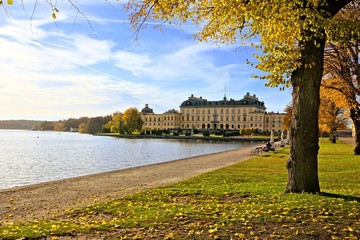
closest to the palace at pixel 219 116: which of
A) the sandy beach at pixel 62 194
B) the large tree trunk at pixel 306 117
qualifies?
the sandy beach at pixel 62 194

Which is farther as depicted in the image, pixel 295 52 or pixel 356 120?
pixel 356 120

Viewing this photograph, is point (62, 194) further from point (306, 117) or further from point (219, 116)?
point (219, 116)

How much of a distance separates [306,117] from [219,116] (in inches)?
5288

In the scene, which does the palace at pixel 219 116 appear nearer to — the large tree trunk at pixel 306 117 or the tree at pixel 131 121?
the tree at pixel 131 121

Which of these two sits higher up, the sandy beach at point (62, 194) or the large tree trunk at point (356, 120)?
the large tree trunk at point (356, 120)

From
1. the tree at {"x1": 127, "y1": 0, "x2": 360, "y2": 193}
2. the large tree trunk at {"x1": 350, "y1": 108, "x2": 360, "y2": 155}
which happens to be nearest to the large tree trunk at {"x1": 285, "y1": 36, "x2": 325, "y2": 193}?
the tree at {"x1": 127, "y1": 0, "x2": 360, "y2": 193}

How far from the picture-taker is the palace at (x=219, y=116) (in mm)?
134750

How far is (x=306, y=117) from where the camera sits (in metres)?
8.57

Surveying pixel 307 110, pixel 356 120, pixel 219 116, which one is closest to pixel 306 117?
pixel 307 110

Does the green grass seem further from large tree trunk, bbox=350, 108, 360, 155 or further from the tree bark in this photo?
large tree trunk, bbox=350, 108, 360, 155

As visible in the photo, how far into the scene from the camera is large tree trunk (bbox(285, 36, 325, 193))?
8.53 meters

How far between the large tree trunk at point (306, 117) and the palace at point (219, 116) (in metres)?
122

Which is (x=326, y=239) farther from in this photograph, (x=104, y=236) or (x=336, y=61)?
(x=336, y=61)

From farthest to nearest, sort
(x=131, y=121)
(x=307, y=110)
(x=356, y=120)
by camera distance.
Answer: (x=131, y=121) → (x=356, y=120) → (x=307, y=110)
